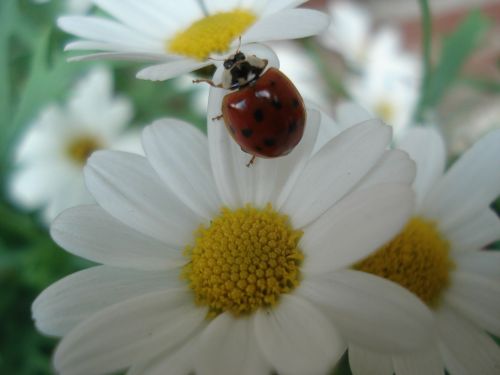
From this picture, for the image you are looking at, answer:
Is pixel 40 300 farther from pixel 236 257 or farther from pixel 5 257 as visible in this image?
pixel 5 257

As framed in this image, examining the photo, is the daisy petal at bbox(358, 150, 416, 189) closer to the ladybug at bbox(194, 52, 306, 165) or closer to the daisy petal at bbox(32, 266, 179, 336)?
the ladybug at bbox(194, 52, 306, 165)

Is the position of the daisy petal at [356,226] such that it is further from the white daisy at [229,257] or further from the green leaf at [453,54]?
the green leaf at [453,54]

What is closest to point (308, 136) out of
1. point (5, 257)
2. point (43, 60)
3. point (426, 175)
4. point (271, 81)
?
point (271, 81)

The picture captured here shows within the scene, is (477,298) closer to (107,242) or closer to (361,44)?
(107,242)

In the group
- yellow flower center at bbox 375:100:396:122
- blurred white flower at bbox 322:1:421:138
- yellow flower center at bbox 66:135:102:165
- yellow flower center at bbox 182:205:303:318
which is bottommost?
yellow flower center at bbox 66:135:102:165

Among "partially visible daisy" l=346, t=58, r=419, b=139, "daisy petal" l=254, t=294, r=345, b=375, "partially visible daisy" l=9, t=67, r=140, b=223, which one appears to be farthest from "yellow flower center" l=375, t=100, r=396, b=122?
"daisy petal" l=254, t=294, r=345, b=375

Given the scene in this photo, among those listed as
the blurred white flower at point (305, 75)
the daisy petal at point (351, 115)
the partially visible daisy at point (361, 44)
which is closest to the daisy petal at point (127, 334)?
the daisy petal at point (351, 115)

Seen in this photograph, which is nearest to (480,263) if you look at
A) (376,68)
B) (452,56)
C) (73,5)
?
(452,56)

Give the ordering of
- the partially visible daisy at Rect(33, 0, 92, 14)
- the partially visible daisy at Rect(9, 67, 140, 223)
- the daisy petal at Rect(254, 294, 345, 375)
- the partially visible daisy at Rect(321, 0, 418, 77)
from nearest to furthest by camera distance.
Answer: the daisy petal at Rect(254, 294, 345, 375), the partially visible daisy at Rect(33, 0, 92, 14), the partially visible daisy at Rect(9, 67, 140, 223), the partially visible daisy at Rect(321, 0, 418, 77)
